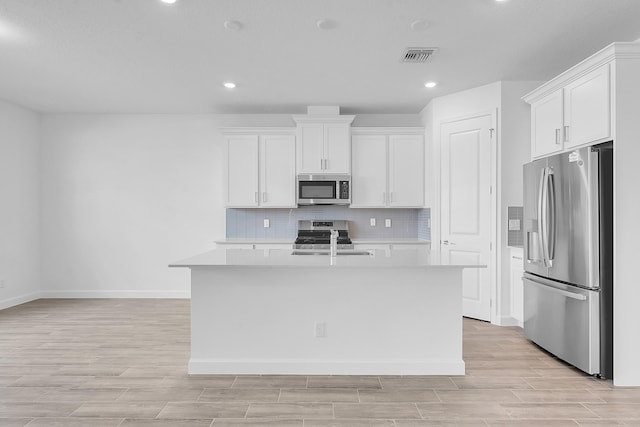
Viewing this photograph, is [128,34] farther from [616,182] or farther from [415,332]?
[616,182]

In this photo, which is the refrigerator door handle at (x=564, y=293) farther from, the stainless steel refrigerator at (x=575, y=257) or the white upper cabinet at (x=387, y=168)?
the white upper cabinet at (x=387, y=168)

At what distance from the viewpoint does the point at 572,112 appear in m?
3.39

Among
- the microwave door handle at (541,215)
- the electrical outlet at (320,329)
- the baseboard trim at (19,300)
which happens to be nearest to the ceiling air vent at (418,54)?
the microwave door handle at (541,215)

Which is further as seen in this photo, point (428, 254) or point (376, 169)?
point (376, 169)

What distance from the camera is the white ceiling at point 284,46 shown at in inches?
118

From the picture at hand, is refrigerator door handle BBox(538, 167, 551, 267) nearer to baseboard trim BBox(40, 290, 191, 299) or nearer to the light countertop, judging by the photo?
the light countertop

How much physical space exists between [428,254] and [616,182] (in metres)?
1.40

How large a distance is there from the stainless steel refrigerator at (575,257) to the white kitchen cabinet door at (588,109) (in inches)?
5.6

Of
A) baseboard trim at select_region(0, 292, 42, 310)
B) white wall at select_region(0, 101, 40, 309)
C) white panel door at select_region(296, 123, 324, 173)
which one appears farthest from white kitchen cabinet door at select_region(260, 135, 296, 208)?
baseboard trim at select_region(0, 292, 42, 310)

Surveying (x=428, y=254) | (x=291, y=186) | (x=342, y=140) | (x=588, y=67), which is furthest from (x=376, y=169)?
(x=588, y=67)

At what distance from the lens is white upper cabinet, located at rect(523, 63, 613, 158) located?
3010 mm

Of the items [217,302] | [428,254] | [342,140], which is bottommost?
[217,302]

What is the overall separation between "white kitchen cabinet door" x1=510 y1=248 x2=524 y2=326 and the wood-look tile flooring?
0.50 meters

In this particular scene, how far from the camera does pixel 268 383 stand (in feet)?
9.77
